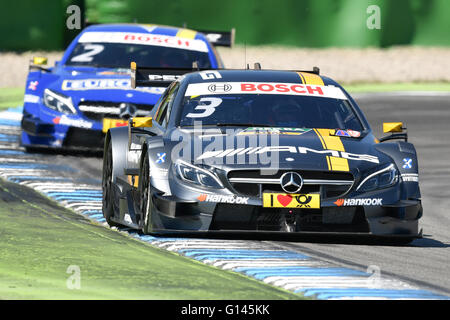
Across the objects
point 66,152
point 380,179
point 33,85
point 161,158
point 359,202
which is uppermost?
point 161,158

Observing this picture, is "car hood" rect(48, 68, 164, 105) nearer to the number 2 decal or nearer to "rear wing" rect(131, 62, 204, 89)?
the number 2 decal

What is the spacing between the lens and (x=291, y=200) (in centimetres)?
793

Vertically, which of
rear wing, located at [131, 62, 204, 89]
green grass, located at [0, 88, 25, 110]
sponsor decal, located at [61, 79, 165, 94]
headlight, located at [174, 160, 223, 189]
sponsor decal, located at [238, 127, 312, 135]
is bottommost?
green grass, located at [0, 88, 25, 110]

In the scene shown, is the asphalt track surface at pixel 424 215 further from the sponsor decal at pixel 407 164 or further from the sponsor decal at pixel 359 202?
the sponsor decal at pixel 407 164

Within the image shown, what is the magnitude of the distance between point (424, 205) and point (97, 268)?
5160mm

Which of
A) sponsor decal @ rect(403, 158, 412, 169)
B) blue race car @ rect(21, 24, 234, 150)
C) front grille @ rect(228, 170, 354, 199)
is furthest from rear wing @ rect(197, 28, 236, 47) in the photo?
front grille @ rect(228, 170, 354, 199)

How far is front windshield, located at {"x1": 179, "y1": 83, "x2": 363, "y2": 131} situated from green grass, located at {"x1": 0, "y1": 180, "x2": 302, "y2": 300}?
1064 mm

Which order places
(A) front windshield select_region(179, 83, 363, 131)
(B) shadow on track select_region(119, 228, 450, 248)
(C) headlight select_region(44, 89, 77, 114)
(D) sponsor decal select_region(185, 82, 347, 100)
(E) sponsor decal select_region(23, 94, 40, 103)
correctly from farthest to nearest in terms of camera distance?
(E) sponsor decal select_region(23, 94, 40, 103)
(C) headlight select_region(44, 89, 77, 114)
(D) sponsor decal select_region(185, 82, 347, 100)
(A) front windshield select_region(179, 83, 363, 131)
(B) shadow on track select_region(119, 228, 450, 248)

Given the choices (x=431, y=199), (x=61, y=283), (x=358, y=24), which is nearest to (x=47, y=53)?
(x=358, y=24)

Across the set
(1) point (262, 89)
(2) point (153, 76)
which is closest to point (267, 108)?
(1) point (262, 89)

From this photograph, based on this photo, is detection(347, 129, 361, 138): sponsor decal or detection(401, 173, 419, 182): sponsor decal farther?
detection(347, 129, 361, 138): sponsor decal

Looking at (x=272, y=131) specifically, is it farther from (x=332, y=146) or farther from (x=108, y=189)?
(x=108, y=189)

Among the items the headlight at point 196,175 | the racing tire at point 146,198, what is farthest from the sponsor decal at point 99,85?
the headlight at point 196,175

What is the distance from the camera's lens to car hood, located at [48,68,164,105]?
13219 millimetres
